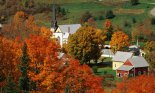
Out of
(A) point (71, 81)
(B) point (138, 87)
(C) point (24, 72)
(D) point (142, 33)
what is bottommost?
(D) point (142, 33)

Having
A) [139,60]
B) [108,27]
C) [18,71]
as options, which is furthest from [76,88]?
[108,27]

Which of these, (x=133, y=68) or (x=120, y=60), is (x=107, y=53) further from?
(x=133, y=68)

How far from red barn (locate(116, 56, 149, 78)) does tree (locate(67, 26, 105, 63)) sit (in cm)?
710

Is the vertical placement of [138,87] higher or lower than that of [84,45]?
higher

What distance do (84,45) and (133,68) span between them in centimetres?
Answer: 1070

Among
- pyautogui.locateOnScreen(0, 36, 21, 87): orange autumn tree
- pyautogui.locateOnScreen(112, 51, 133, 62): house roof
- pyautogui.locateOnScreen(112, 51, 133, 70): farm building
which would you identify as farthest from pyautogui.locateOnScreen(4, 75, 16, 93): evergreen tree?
pyautogui.locateOnScreen(112, 51, 133, 62): house roof

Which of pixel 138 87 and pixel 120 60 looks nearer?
pixel 138 87

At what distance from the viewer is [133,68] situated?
85.1 metres

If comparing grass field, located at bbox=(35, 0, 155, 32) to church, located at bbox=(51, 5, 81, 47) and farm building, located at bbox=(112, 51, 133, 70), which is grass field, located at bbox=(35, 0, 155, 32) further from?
farm building, located at bbox=(112, 51, 133, 70)

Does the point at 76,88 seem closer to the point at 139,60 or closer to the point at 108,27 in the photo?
the point at 139,60

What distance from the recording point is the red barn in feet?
279

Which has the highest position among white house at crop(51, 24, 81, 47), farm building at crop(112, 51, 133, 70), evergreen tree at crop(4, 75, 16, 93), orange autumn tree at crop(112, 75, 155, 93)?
evergreen tree at crop(4, 75, 16, 93)

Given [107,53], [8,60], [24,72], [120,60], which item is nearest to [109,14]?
[107,53]

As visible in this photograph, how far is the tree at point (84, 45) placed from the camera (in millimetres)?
90125
